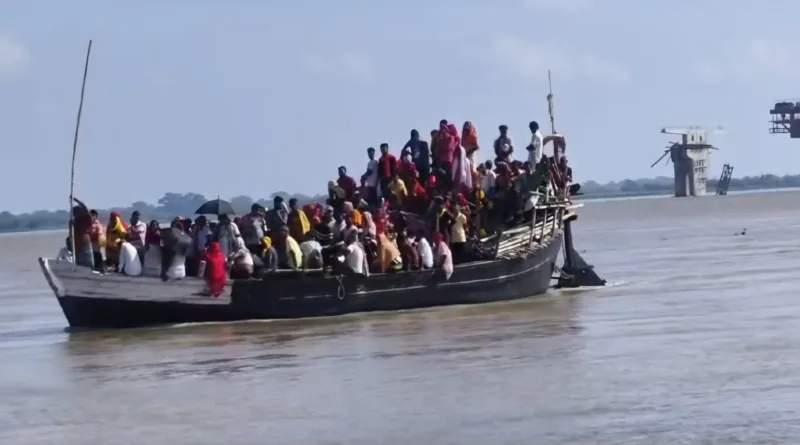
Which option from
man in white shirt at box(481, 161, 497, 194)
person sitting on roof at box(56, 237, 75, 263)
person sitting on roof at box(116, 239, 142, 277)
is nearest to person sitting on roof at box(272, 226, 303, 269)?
person sitting on roof at box(116, 239, 142, 277)

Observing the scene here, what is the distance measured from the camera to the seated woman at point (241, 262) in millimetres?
24641

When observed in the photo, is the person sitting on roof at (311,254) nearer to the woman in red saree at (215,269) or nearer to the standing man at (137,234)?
the woman in red saree at (215,269)

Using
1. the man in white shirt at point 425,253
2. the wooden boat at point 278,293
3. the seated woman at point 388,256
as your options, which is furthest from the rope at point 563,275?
the seated woman at point 388,256

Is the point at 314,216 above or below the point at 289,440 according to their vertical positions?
above

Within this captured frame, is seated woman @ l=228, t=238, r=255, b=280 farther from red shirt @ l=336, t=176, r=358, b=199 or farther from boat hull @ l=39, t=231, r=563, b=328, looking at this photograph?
red shirt @ l=336, t=176, r=358, b=199

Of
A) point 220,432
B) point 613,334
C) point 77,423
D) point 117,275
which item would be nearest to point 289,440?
point 220,432

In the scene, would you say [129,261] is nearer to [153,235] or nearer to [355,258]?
[153,235]

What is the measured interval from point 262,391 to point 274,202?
7920 mm

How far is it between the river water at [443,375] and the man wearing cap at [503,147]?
8.37ft

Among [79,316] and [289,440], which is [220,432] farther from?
[79,316]

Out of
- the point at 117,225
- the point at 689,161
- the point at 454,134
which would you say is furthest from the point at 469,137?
the point at 689,161

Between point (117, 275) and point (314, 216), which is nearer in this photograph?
point (117, 275)

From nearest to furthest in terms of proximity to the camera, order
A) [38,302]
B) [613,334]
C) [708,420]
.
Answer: [708,420], [613,334], [38,302]

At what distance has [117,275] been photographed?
23984mm
